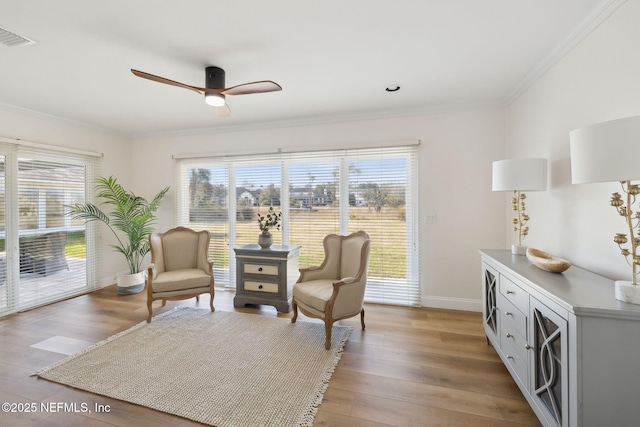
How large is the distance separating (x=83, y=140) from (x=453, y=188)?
5.23 meters

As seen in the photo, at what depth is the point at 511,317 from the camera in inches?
75.9

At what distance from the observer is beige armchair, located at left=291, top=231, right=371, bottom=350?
2.55 metres

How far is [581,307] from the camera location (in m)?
1.18

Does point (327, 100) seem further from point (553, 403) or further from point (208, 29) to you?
point (553, 403)

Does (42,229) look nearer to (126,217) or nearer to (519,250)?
(126,217)

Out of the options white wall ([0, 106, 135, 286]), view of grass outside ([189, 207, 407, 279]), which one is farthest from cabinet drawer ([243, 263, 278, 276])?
white wall ([0, 106, 135, 286])

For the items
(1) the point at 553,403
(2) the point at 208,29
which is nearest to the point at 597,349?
(1) the point at 553,403

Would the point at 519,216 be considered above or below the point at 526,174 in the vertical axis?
below

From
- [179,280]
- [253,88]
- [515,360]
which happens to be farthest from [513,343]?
[179,280]

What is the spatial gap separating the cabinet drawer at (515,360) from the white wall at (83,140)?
17.5ft

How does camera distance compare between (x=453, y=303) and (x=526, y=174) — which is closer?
(x=526, y=174)

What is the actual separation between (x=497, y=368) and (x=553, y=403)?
879 millimetres

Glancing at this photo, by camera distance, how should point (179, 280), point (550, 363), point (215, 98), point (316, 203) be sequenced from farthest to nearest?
point (316, 203) < point (179, 280) < point (215, 98) < point (550, 363)

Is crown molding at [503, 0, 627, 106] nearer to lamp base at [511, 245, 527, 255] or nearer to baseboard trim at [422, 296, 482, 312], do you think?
lamp base at [511, 245, 527, 255]
